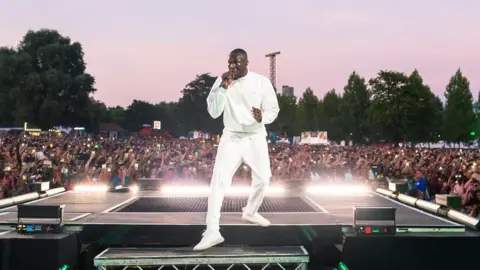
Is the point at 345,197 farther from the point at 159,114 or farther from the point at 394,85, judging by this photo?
the point at 159,114

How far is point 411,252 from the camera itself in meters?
5.86

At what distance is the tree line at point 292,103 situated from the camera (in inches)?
2689

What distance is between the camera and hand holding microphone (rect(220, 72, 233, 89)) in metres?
5.84

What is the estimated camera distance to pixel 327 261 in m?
7.25

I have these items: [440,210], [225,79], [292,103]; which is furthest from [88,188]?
Result: [292,103]

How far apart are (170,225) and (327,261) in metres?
2.50

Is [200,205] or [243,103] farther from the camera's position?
[200,205]

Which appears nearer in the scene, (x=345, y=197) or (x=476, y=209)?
(x=345, y=197)

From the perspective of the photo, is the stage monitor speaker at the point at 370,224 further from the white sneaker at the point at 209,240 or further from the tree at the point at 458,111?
the tree at the point at 458,111

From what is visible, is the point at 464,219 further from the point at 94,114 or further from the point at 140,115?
the point at 140,115

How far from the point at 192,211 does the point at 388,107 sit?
8339 centimetres

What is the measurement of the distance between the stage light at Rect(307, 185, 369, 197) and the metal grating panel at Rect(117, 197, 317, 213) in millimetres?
1290

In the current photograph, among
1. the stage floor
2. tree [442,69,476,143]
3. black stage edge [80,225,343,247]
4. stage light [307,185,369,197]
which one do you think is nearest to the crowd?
stage light [307,185,369,197]

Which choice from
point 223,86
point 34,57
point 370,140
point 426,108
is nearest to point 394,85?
point 426,108
